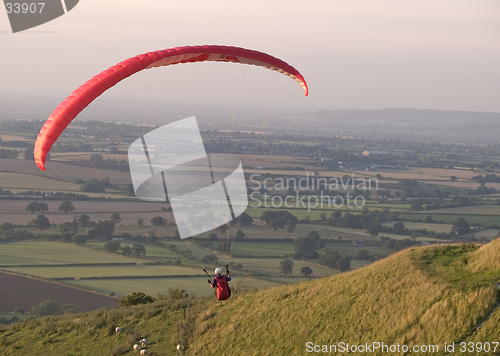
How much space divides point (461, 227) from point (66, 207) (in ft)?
231

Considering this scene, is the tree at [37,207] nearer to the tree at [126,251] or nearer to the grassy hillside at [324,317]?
the tree at [126,251]

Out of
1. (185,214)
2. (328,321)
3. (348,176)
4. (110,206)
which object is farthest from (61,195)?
(328,321)

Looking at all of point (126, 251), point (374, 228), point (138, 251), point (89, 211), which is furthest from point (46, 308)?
point (374, 228)

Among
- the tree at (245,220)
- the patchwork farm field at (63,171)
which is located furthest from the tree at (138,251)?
the patchwork farm field at (63,171)

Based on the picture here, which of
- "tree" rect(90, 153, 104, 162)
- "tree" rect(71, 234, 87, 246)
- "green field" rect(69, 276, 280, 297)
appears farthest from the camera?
"tree" rect(90, 153, 104, 162)

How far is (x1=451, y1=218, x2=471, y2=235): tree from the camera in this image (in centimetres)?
8185

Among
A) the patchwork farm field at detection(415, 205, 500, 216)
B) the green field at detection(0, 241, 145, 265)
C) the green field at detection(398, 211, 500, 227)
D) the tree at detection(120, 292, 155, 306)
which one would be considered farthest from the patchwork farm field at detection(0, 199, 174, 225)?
the tree at detection(120, 292, 155, 306)

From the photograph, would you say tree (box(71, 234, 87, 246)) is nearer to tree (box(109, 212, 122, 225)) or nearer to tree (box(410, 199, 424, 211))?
tree (box(109, 212, 122, 225))

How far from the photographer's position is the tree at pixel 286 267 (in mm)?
57537

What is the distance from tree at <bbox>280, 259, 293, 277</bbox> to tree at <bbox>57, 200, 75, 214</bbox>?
151 ft

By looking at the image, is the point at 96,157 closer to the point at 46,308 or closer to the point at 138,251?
the point at 138,251

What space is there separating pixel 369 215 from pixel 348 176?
46057mm

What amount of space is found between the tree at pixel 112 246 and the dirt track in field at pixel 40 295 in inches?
504

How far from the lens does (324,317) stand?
56.1 feet
